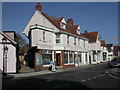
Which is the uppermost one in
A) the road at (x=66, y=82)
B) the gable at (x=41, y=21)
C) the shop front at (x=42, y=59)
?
the gable at (x=41, y=21)

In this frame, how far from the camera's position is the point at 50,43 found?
28.3 metres

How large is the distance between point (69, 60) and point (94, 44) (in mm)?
17220

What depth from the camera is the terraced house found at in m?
25.7

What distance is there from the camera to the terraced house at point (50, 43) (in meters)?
25.7

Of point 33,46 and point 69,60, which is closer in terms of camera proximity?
point 33,46

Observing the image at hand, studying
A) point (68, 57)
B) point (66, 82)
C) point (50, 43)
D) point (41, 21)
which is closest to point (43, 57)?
point (50, 43)

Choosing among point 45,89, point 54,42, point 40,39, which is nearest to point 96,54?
point 54,42

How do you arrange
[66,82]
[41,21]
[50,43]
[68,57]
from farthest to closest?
[68,57], [41,21], [50,43], [66,82]

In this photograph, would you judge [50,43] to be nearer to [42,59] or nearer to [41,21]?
[42,59]

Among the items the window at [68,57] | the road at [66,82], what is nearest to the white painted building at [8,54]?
the road at [66,82]

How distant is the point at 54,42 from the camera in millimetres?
29234

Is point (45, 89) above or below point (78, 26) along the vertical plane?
below

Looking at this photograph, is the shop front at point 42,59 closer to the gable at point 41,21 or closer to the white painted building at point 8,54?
the white painted building at point 8,54

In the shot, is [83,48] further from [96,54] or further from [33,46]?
[33,46]
